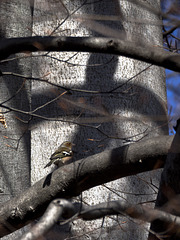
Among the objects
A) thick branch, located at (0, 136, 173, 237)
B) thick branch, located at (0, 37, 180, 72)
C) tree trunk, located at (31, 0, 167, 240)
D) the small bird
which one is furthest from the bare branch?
the small bird

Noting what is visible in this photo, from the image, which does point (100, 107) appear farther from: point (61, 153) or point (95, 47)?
point (95, 47)

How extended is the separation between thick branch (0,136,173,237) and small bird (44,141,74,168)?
386 mm

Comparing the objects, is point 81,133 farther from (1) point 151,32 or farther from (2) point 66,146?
(1) point 151,32

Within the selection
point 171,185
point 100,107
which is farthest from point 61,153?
point 171,185

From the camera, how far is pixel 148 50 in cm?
176

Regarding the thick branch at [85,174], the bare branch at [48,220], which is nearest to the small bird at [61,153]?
the thick branch at [85,174]

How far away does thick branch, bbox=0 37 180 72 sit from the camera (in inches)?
68.7

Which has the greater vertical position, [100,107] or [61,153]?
[100,107]

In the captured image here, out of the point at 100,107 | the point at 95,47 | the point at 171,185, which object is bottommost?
the point at 171,185

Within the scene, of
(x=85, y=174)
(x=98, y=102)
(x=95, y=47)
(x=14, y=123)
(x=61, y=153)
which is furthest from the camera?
(x=14, y=123)

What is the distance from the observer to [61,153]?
97.9 inches

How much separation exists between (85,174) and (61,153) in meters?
0.52

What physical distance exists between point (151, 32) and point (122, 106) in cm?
79

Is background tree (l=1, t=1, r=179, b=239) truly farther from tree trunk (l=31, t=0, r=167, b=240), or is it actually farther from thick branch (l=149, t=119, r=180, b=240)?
thick branch (l=149, t=119, r=180, b=240)
